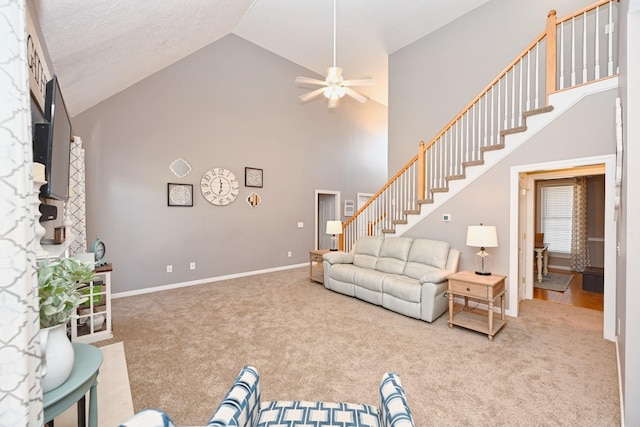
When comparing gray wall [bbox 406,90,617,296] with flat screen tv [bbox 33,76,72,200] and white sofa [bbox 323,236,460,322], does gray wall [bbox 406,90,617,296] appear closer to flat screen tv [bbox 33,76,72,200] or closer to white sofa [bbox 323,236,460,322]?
white sofa [bbox 323,236,460,322]

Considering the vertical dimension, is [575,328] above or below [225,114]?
below

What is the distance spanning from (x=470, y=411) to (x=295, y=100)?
252 inches

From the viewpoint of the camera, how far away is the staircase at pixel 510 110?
3.37 m

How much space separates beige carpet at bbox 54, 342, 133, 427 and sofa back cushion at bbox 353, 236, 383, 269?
3289 mm

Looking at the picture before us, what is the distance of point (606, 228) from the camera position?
310 cm

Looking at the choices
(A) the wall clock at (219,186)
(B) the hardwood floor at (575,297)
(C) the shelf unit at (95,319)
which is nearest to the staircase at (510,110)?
(B) the hardwood floor at (575,297)

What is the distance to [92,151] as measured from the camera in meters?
4.32

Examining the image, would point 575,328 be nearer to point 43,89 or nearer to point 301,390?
point 301,390

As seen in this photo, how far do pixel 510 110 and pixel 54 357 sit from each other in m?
5.55

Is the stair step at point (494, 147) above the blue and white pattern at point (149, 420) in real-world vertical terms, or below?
above

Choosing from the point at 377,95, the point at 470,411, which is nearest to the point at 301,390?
the point at 470,411

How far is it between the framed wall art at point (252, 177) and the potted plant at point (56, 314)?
16.0ft

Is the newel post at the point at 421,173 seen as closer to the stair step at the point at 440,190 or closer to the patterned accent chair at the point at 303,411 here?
the stair step at the point at 440,190

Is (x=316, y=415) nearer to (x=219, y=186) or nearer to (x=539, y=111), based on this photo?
(x=539, y=111)
